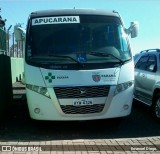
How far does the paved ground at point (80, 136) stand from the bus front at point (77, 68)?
48 centimetres

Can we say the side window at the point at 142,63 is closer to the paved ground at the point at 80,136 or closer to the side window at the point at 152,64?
the side window at the point at 152,64

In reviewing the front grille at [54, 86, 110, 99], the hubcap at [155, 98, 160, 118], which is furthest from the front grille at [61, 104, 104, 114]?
the hubcap at [155, 98, 160, 118]

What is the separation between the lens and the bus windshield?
8914 mm

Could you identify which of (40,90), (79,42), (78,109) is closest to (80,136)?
(78,109)

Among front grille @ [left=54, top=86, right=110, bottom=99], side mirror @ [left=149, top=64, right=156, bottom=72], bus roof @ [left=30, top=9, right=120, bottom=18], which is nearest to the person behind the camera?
front grille @ [left=54, top=86, right=110, bottom=99]

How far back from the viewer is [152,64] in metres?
11.1

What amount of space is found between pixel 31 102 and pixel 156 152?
3.00 metres

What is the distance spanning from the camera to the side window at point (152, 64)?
35.5 feet

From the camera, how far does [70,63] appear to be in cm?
877

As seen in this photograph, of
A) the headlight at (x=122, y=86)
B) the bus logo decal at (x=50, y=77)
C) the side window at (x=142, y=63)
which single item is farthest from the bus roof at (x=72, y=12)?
the side window at (x=142, y=63)

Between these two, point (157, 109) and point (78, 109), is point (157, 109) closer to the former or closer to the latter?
point (157, 109)

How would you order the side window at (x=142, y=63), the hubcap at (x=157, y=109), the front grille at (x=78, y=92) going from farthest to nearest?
the side window at (x=142, y=63) → the hubcap at (x=157, y=109) → the front grille at (x=78, y=92)

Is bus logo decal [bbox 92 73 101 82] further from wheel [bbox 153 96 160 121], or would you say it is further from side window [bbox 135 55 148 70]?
side window [bbox 135 55 148 70]

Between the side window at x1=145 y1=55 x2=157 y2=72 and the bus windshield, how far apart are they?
1.62m
